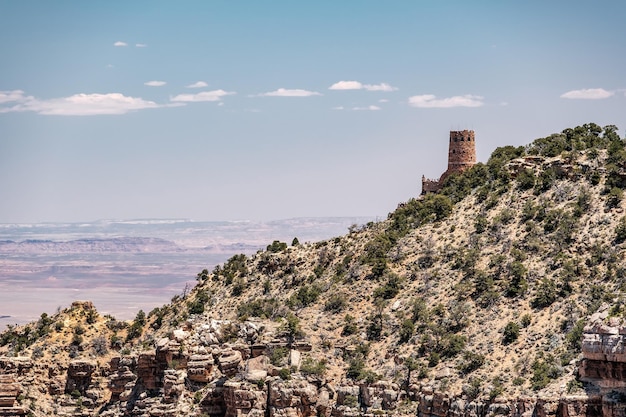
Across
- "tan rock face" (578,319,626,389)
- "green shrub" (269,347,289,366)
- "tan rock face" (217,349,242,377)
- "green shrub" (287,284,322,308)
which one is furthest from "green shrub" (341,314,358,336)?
"tan rock face" (578,319,626,389)

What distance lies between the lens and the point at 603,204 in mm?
96938

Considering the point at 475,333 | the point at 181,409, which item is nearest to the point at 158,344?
the point at 181,409

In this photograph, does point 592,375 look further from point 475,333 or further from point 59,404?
point 59,404

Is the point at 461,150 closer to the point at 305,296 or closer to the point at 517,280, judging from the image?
the point at 305,296

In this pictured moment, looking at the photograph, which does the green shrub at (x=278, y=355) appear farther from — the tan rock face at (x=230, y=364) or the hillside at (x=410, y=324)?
the tan rock face at (x=230, y=364)

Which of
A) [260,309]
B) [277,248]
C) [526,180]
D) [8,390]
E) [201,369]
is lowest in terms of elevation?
[8,390]

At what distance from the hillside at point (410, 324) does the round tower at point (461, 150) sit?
10.5 feet

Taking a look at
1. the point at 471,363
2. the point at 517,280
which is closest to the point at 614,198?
the point at 517,280

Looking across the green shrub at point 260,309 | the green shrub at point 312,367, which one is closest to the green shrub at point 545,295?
the green shrub at point 312,367

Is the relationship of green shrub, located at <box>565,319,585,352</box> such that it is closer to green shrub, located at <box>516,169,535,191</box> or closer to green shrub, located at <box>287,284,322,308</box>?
green shrub, located at <box>516,169,535,191</box>

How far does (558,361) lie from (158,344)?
1157 inches

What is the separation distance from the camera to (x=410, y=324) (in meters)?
94.3

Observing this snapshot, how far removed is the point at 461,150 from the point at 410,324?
30.0m

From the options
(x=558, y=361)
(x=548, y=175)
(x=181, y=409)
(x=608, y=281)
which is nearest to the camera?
(x=558, y=361)
